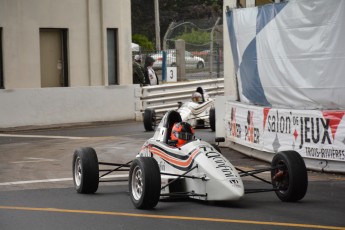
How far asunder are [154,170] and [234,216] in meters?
1.18

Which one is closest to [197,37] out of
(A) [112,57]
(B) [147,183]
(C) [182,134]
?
(A) [112,57]

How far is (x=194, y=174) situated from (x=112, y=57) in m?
17.9

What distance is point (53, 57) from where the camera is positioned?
92.1ft

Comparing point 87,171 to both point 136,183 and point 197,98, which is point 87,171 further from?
point 197,98

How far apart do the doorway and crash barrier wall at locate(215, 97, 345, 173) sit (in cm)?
971

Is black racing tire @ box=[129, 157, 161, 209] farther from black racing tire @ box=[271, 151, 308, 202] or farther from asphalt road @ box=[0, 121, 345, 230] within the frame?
black racing tire @ box=[271, 151, 308, 202]

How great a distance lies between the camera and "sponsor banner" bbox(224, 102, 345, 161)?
15.2 m

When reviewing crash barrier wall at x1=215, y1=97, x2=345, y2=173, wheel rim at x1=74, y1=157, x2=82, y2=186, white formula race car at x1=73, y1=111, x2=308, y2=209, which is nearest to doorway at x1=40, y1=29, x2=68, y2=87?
crash barrier wall at x1=215, y1=97, x2=345, y2=173

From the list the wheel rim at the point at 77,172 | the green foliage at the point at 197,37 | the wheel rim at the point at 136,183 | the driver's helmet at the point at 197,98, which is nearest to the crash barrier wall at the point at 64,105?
the driver's helmet at the point at 197,98

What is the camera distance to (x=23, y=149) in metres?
20.7

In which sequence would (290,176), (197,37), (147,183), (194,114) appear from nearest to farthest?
(147,183)
(290,176)
(194,114)
(197,37)

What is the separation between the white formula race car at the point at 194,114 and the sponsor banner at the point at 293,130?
566 centimetres

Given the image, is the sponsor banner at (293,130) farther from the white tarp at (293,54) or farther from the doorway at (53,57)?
the doorway at (53,57)

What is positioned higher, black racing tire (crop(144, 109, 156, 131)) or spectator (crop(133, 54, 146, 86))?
spectator (crop(133, 54, 146, 86))
